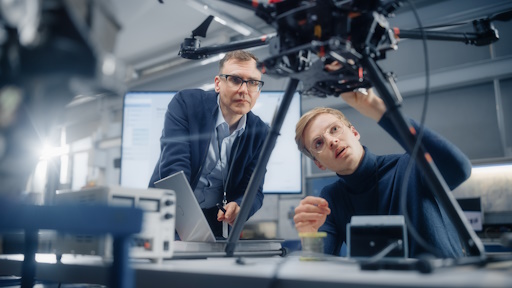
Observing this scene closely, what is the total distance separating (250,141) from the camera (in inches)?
65.7

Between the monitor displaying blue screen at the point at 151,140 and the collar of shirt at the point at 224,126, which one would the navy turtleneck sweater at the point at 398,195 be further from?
the monitor displaying blue screen at the point at 151,140

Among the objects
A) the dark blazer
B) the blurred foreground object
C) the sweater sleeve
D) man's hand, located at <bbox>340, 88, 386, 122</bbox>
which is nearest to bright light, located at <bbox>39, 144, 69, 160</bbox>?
the blurred foreground object

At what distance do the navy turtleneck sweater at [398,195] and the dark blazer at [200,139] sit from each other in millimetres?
319

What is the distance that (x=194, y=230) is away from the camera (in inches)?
38.6

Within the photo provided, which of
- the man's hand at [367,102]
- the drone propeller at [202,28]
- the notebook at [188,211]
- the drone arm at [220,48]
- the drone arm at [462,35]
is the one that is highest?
the drone propeller at [202,28]

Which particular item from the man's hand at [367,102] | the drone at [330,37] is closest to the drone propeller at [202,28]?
the drone at [330,37]

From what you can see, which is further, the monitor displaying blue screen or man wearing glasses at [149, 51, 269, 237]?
the monitor displaying blue screen

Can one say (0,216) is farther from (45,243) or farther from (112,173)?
(112,173)

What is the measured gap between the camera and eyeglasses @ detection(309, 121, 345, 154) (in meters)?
1.28

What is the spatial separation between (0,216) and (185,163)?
1052mm

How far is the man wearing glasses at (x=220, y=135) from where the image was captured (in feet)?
5.10

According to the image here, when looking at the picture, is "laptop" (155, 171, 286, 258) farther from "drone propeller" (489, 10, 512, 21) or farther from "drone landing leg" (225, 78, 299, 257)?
"drone propeller" (489, 10, 512, 21)

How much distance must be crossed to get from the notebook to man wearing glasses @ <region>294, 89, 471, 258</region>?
0.24 meters

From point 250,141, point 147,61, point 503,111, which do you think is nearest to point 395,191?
point 250,141
